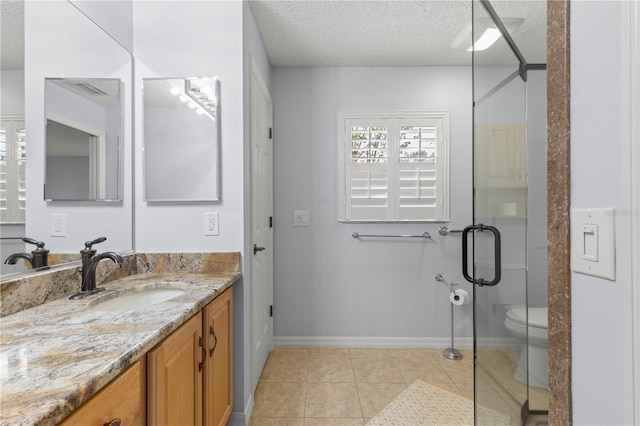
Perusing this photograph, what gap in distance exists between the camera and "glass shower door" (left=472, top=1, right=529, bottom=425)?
3.83ft

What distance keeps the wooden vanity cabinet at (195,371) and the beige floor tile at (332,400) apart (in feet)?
1.89

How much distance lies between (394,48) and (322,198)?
1.38 m

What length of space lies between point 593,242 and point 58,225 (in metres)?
1.76

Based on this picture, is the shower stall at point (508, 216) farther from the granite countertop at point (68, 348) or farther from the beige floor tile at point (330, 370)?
the granite countertop at point (68, 348)

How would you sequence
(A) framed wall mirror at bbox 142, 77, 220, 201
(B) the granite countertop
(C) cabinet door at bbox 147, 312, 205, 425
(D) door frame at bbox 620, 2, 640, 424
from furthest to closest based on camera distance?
(A) framed wall mirror at bbox 142, 77, 220, 201
(C) cabinet door at bbox 147, 312, 205, 425
(B) the granite countertop
(D) door frame at bbox 620, 2, 640, 424

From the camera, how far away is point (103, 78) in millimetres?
1609

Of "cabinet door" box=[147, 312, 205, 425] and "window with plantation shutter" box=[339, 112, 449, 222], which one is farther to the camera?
"window with plantation shutter" box=[339, 112, 449, 222]

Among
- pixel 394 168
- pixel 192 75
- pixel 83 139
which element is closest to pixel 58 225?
pixel 83 139

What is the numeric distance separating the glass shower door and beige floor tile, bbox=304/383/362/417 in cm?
77

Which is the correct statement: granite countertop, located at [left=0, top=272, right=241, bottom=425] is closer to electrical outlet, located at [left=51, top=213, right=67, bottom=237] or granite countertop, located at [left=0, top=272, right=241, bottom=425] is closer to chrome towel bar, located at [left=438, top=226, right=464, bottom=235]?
electrical outlet, located at [left=51, top=213, right=67, bottom=237]

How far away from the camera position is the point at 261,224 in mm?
2336

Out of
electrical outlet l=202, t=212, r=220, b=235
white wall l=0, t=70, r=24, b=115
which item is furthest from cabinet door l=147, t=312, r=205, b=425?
white wall l=0, t=70, r=24, b=115

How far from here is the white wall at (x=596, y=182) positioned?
485 mm

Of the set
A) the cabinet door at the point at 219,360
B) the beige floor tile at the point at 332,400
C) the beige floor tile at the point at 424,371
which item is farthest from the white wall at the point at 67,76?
the beige floor tile at the point at 424,371
